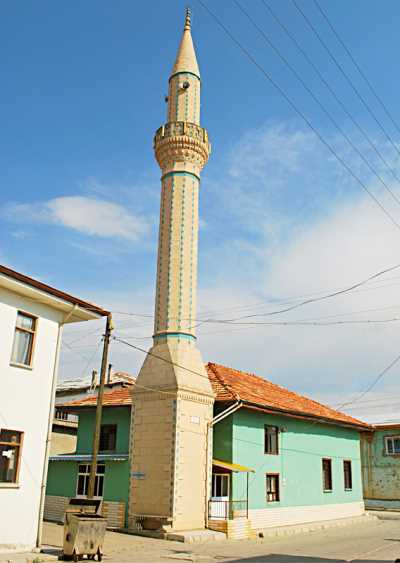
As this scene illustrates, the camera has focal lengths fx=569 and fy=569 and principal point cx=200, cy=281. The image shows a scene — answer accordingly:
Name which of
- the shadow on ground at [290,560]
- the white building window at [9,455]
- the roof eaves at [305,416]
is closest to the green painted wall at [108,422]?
the roof eaves at [305,416]

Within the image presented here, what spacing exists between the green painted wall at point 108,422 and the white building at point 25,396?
7.30 meters

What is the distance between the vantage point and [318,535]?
2130 centimetres

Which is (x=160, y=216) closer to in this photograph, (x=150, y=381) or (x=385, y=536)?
(x=150, y=381)

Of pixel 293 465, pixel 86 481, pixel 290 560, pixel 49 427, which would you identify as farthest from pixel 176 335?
pixel 290 560

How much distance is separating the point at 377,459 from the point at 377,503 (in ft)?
9.13

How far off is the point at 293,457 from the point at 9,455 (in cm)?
1389

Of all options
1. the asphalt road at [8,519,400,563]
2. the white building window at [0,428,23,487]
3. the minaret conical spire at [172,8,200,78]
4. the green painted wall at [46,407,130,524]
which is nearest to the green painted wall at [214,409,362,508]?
the asphalt road at [8,519,400,563]

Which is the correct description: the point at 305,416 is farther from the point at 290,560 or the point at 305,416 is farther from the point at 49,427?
the point at 49,427

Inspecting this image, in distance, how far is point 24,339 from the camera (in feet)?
48.4

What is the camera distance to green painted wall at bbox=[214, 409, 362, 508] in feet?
70.3

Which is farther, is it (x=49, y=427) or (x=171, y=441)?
(x=171, y=441)

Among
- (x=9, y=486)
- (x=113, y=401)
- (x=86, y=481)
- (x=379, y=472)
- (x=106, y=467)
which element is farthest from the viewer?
(x=379, y=472)

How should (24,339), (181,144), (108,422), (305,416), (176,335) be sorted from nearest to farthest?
(24,339) < (176,335) < (108,422) < (181,144) < (305,416)

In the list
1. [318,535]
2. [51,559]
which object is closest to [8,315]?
[51,559]
